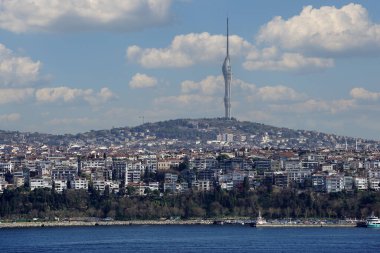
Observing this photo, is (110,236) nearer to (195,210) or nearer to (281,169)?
(195,210)

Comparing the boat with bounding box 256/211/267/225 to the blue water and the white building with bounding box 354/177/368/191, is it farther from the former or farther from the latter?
the white building with bounding box 354/177/368/191

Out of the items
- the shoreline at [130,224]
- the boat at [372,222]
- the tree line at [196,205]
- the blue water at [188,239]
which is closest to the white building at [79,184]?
the tree line at [196,205]

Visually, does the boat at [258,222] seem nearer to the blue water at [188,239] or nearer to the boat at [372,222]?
the blue water at [188,239]

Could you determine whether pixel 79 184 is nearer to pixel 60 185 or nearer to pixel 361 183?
pixel 60 185

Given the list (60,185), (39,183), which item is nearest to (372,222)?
(60,185)

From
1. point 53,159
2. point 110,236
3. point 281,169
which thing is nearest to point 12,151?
point 53,159

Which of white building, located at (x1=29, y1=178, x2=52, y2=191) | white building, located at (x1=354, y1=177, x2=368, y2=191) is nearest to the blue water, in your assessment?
white building, located at (x1=29, y1=178, x2=52, y2=191)
